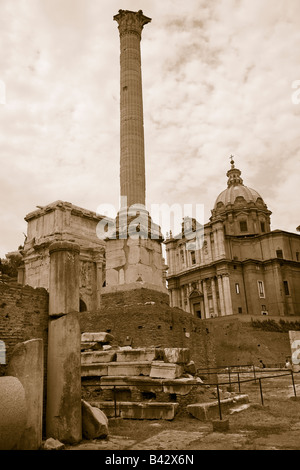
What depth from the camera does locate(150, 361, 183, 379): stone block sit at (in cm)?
1034

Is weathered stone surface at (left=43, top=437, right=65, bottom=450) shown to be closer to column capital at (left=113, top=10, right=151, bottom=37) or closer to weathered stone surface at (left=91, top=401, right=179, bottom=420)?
weathered stone surface at (left=91, top=401, right=179, bottom=420)

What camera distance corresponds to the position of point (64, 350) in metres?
7.55

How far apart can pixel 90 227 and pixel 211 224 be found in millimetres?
19267

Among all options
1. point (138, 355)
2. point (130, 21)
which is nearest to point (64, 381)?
point (138, 355)

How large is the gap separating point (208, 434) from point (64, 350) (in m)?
3.02

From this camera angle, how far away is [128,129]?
19.1 meters

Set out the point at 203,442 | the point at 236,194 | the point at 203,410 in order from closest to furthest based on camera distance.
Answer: the point at 203,442
the point at 203,410
the point at 236,194

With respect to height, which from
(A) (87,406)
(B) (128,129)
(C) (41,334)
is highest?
(B) (128,129)

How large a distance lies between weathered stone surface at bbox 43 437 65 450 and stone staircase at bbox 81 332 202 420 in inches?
97.9

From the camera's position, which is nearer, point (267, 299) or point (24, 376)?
point (24, 376)

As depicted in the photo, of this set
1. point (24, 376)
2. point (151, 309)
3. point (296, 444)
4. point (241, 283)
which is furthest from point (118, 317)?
point (241, 283)

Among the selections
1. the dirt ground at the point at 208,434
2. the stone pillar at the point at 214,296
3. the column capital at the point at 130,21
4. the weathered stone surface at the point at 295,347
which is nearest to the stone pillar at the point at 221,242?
the stone pillar at the point at 214,296

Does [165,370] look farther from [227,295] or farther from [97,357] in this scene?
[227,295]

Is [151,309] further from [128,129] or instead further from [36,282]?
[36,282]
